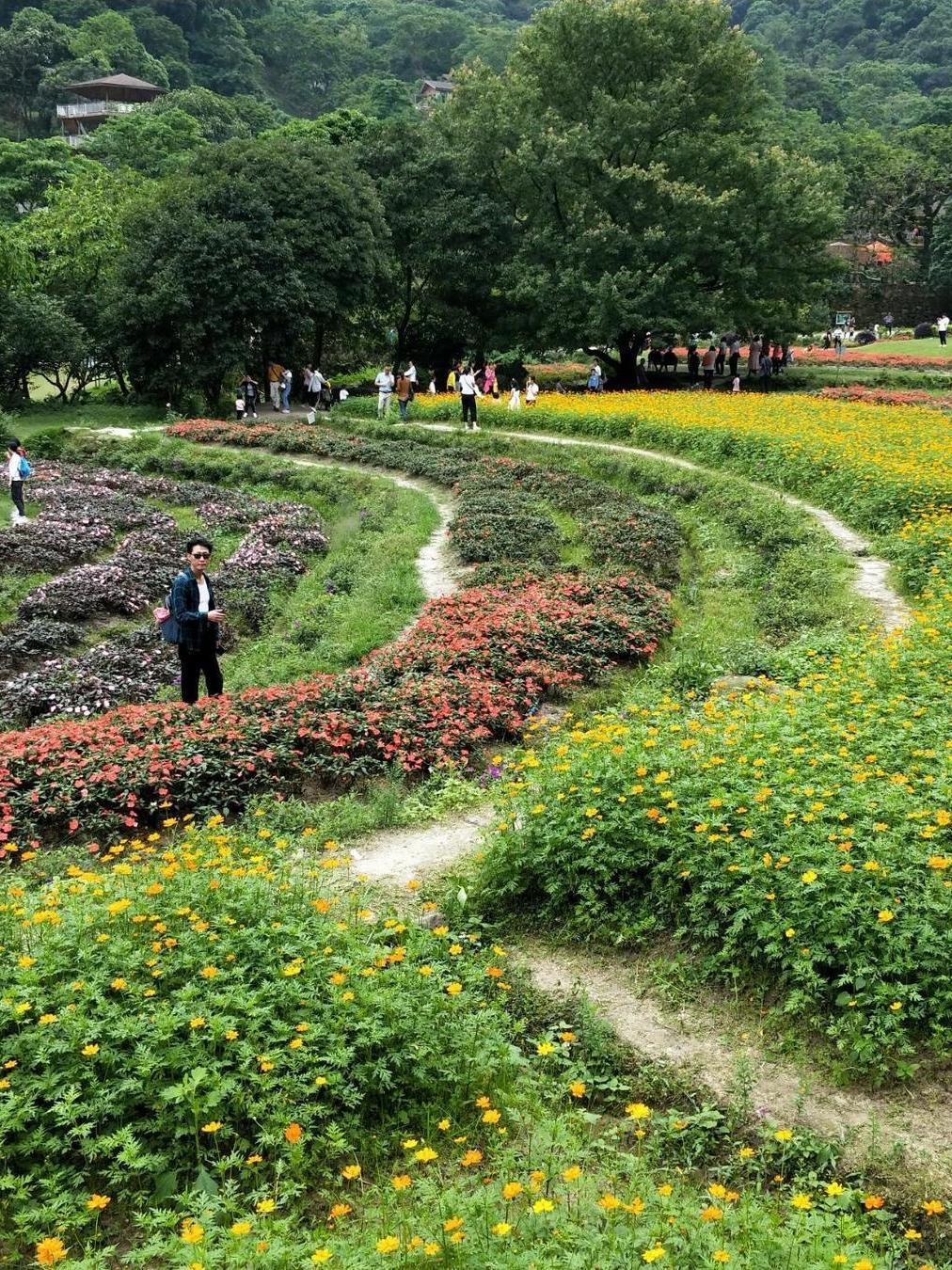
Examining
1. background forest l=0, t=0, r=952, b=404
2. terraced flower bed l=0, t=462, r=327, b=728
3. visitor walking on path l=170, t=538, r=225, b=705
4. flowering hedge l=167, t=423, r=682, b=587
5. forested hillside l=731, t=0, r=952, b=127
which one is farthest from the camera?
forested hillside l=731, t=0, r=952, b=127

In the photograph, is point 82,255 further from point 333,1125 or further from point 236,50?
point 236,50

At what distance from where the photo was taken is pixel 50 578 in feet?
58.1

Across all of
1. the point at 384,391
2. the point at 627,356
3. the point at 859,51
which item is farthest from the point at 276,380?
the point at 859,51

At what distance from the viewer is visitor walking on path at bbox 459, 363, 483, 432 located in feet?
90.2

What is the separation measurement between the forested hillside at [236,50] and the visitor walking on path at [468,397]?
6091cm

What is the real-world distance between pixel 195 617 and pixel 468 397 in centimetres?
1891

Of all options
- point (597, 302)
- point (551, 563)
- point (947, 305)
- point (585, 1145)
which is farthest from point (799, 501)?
point (947, 305)

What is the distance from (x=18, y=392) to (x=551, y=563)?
31.1m

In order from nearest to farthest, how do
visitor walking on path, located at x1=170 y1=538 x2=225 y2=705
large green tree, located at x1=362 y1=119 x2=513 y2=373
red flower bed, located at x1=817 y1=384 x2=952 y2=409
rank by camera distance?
visitor walking on path, located at x1=170 y1=538 x2=225 y2=705
red flower bed, located at x1=817 y1=384 x2=952 y2=409
large green tree, located at x1=362 y1=119 x2=513 y2=373

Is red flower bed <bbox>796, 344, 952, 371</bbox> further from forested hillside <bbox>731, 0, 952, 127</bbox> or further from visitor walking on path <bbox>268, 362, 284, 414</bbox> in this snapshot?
forested hillside <bbox>731, 0, 952, 127</bbox>

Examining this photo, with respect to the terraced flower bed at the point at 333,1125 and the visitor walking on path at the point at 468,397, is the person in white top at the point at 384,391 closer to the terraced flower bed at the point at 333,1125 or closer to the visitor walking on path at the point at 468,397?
the visitor walking on path at the point at 468,397

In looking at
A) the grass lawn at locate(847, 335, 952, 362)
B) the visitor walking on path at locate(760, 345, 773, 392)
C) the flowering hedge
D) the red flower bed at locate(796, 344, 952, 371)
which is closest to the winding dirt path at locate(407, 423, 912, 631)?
the flowering hedge

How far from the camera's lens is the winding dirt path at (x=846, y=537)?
481 inches

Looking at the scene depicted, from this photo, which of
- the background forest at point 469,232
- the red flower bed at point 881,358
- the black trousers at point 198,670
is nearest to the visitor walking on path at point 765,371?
the background forest at point 469,232
